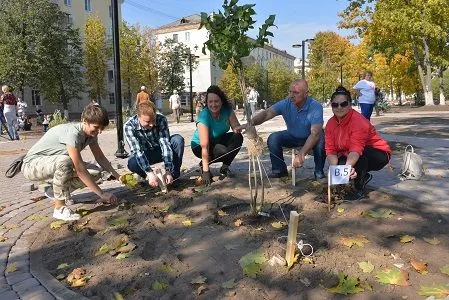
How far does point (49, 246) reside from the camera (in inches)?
150

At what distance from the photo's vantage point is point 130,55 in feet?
138

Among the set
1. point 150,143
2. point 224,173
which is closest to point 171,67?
point 224,173

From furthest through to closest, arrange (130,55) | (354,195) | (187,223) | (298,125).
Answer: (130,55)
(298,125)
(354,195)
(187,223)

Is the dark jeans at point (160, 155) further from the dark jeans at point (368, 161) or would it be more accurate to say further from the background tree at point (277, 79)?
the background tree at point (277, 79)

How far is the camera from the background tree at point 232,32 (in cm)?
352

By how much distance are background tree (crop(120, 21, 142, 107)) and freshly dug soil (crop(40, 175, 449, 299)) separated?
38.0m

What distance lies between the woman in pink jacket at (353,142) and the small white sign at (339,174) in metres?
Result: 0.30

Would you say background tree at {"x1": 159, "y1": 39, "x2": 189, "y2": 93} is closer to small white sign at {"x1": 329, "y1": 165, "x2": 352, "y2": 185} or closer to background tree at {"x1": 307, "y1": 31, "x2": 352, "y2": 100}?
background tree at {"x1": 307, "y1": 31, "x2": 352, "y2": 100}

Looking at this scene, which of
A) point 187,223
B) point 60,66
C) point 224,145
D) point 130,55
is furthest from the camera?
point 130,55

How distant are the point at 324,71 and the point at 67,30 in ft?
120

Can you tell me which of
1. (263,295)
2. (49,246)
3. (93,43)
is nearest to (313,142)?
(263,295)

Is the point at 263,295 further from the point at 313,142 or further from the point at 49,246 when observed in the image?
the point at 313,142

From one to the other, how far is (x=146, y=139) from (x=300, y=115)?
1.88 metres

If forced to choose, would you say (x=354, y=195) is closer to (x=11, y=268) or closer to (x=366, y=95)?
(x=11, y=268)
